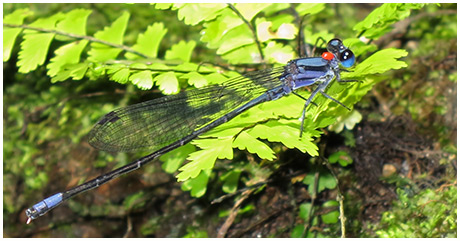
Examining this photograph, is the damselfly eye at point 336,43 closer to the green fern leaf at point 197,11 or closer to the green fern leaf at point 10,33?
the green fern leaf at point 197,11

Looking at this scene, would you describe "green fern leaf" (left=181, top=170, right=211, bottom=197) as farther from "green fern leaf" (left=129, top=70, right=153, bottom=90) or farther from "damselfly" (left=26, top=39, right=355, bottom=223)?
"green fern leaf" (left=129, top=70, right=153, bottom=90)

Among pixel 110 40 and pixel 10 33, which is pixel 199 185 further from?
pixel 10 33

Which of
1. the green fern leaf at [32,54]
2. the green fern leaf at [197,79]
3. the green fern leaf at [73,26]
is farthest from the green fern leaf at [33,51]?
the green fern leaf at [197,79]

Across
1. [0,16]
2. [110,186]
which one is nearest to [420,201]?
[110,186]

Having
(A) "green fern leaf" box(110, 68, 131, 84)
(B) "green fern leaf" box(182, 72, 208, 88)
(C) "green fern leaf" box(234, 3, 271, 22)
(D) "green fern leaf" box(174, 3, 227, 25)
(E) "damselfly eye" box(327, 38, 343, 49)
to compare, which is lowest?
(E) "damselfly eye" box(327, 38, 343, 49)

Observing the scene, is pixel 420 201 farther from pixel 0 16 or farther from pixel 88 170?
pixel 0 16

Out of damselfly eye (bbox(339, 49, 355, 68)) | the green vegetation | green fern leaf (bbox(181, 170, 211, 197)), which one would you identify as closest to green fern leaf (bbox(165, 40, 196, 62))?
the green vegetation

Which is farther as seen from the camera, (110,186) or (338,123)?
(110,186)
